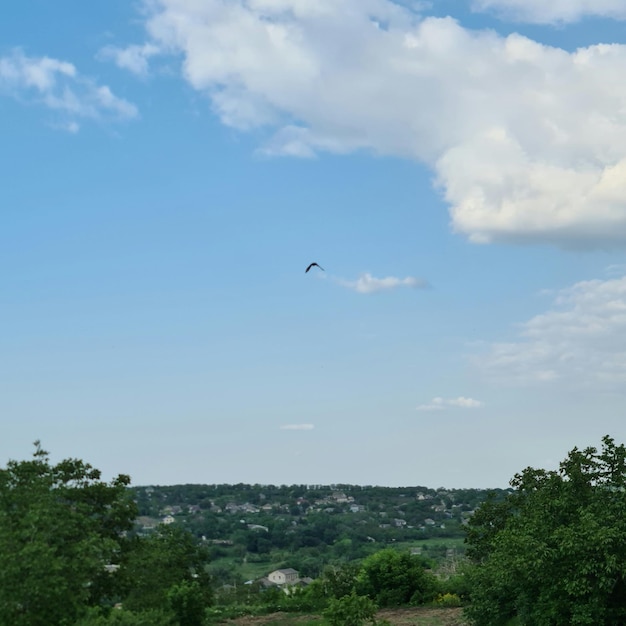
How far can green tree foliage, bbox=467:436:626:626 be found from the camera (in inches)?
1109

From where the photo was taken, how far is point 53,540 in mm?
24391

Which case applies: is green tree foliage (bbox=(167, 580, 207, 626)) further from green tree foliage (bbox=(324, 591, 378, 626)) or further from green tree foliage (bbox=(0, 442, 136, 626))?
green tree foliage (bbox=(324, 591, 378, 626))

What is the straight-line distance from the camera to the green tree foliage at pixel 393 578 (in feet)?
174

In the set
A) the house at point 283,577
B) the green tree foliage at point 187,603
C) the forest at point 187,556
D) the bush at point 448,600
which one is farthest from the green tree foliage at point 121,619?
the house at point 283,577

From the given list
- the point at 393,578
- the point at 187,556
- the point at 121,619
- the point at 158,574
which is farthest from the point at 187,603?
the point at 393,578

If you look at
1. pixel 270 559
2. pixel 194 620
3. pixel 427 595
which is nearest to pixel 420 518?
pixel 270 559

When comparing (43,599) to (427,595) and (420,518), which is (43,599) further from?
(420,518)

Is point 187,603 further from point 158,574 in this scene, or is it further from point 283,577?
point 283,577

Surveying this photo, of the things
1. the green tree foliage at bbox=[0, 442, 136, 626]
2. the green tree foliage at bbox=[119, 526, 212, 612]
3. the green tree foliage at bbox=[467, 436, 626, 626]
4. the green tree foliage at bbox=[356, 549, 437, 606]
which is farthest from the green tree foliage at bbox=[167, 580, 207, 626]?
the green tree foliage at bbox=[356, 549, 437, 606]

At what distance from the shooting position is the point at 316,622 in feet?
146

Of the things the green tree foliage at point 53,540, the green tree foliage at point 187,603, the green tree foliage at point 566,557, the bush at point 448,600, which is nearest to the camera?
the green tree foliage at point 53,540

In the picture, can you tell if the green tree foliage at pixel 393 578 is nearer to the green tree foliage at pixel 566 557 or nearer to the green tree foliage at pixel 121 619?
the green tree foliage at pixel 566 557

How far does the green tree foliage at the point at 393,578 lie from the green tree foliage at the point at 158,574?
17.7m

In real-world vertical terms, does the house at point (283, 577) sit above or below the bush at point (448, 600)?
below
